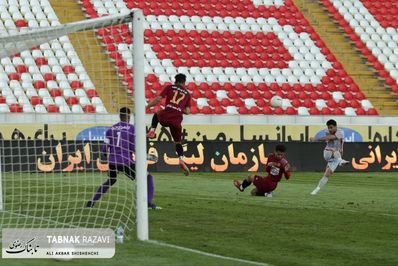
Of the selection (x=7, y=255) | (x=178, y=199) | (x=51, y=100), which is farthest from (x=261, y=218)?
(x=51, y=100)

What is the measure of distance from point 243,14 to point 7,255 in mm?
30309

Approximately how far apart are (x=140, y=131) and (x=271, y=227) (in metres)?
2.56

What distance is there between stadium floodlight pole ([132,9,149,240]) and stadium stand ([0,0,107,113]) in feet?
56.7

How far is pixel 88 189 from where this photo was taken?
18.9m

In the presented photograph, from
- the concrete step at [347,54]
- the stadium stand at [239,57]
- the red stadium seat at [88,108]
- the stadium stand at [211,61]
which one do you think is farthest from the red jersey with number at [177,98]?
the concrete step at [347,54]

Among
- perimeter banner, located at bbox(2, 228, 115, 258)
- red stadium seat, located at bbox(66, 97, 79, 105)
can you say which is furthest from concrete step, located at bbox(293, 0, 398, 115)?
perimeter banner, located at bbox(2, 228, 115, 258)

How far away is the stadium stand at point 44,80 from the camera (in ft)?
95.2

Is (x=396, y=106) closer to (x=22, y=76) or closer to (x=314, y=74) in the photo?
(x=314, y=74)

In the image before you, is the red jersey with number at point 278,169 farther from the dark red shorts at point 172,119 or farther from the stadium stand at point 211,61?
the stadium stand at point 211,61

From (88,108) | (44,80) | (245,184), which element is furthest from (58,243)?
(44,80)

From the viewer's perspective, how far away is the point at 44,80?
99.8 ft

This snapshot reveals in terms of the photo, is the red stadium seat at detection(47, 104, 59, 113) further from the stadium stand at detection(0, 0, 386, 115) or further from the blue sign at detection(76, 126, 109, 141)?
the blue sign at detection(76, 126, 109, 141)

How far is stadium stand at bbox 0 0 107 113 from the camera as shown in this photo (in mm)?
29016

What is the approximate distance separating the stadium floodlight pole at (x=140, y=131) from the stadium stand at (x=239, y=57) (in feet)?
67.2
